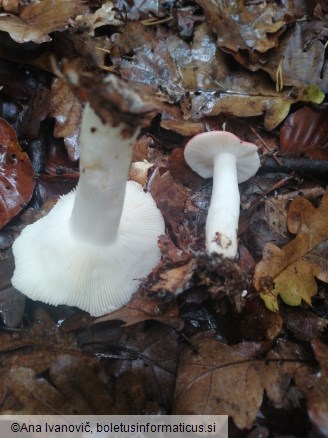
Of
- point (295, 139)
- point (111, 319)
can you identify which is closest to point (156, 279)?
point (111, 319)

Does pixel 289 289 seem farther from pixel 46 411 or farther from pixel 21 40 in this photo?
pixel 21 40

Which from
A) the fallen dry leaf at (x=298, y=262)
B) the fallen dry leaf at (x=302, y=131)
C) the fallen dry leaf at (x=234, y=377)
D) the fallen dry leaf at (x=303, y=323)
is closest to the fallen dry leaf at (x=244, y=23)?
the fallen dry leaf at (x=302, y=131)

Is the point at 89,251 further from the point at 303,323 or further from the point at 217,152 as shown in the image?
the point at 303,323

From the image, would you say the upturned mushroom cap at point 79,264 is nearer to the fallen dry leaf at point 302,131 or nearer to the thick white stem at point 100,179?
the thick white stem at point 100,179

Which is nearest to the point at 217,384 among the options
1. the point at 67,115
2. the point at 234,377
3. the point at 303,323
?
the point at 234,377

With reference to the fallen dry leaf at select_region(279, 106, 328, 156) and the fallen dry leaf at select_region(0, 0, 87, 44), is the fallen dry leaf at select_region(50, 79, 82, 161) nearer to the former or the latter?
the fallen dry leaf at select_region(0, 0, 87, 44)

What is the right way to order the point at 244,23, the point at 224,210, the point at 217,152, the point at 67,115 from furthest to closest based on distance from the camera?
the point at 244,23 < the point at 67,115 < the point at 217,152 < the point at 224,210

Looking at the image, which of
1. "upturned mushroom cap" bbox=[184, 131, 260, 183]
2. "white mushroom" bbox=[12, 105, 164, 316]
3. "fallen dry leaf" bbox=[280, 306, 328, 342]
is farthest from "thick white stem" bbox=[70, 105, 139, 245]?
"fallen dry leaf" bbox=[280, 306, 328, 342]
